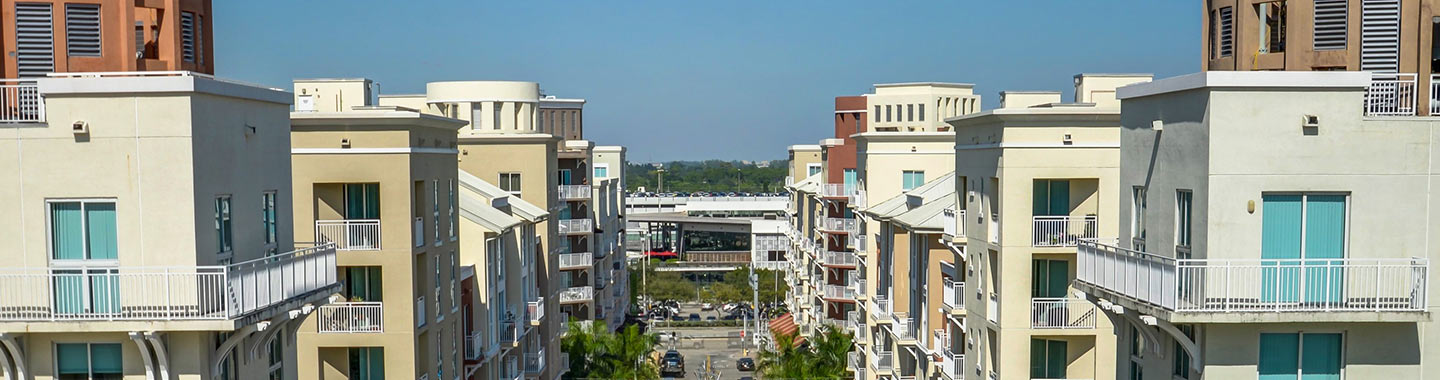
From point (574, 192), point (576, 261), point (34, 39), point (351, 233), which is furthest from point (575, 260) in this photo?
point (34, 39)

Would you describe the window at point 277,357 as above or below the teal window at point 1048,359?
above

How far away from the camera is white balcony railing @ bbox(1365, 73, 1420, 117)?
19.5 m

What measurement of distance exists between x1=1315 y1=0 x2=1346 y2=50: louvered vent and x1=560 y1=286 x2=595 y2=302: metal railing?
177 feet

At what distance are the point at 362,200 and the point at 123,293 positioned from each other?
13082 millimetres

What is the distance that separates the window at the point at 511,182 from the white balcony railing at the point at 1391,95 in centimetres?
4078

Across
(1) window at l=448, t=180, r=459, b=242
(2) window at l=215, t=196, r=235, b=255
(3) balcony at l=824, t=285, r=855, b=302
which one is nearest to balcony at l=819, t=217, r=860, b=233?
(3) balcony at l=824, t=285, r=855, b=302

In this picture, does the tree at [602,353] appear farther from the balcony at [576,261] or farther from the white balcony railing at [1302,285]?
the white balcony railing at [1302,285]

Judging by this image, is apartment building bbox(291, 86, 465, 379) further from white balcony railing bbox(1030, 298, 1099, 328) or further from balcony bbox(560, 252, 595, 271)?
balcony bbox(560, 252, 595, 271)

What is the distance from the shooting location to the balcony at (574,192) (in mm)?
70000

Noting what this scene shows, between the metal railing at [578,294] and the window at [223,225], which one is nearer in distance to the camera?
the window at [223,225]

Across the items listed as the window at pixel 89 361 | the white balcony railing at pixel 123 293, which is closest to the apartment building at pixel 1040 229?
the white balcony railing at pixel 123 293

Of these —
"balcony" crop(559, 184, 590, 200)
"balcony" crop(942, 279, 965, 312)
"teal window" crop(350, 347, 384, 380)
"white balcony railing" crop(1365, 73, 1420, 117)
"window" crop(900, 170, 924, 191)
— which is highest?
"white balcony railing" crop(1365, 73, 1420, 117)

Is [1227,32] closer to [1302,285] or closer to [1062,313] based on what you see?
[1302,285]

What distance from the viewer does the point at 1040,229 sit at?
34.3 metres
